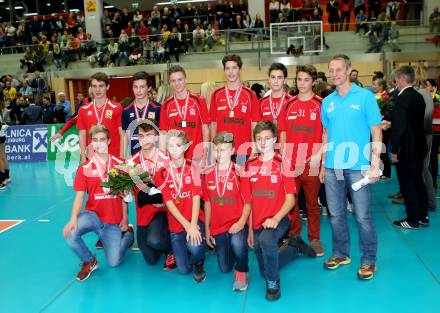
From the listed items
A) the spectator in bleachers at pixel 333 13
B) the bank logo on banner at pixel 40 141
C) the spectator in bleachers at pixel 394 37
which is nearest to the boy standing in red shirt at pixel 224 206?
the bank logo on banner at pixel 40 141

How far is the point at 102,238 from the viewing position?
15.8 ft

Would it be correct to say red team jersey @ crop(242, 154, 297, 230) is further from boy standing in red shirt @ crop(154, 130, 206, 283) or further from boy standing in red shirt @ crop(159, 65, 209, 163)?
boy standing in red shirt @ crop(159, 65, 209, 163)

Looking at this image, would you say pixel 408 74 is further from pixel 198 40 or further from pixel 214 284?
pixel 198 40

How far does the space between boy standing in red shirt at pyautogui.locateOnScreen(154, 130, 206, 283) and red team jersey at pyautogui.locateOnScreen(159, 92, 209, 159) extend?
74 centimetres

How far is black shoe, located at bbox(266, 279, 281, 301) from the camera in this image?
3.92m

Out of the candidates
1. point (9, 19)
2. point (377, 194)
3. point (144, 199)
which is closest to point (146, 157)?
point (144, 199)

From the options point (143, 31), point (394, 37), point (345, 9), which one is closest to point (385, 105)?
point (394, 37)

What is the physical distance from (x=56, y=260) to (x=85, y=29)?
21137 millimetres

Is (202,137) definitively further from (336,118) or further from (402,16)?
(402,16)

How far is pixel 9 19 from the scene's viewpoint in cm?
3081

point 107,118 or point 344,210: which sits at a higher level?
point 107,118

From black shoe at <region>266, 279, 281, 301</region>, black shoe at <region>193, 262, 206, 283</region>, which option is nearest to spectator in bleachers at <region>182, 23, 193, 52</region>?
black shoe at <region>193, 262, 206, 283</region>

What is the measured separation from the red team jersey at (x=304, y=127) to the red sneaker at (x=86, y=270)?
2327 millimetres

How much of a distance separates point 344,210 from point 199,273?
1.53m
